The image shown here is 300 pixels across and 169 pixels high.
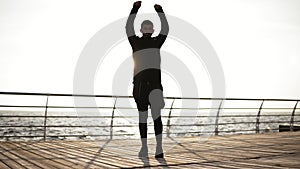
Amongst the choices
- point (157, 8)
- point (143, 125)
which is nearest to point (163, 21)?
point (157, 8)

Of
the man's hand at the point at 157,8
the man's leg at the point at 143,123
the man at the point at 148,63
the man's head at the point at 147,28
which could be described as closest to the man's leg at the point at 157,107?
the man at the point at 148,63

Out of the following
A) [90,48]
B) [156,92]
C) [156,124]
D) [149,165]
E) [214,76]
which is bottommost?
[149,165]

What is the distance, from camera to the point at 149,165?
10.8ft

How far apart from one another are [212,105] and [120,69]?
286 centimetres

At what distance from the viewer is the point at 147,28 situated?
12.9 ft

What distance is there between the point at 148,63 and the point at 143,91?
1.15 ft

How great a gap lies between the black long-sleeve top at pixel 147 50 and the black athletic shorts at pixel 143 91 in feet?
0.17

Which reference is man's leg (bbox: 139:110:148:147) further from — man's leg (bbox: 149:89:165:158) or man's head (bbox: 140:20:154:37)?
man's head (bbox: 140:20:154:37)

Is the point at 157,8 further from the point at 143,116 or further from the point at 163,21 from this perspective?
the point at 143,116

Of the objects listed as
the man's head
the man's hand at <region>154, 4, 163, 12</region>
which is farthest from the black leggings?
the man's hand at <region>154, 4, 163, 12</region>

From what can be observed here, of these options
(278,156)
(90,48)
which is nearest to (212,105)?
(90,48)

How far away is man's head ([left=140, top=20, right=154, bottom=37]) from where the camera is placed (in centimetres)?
393

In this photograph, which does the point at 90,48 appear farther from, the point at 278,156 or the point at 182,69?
the point at 278,156

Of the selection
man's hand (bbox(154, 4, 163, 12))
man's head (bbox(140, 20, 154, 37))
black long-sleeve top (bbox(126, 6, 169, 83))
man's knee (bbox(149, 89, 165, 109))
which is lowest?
man's knee (bbox(149, 89, 165, 109))
